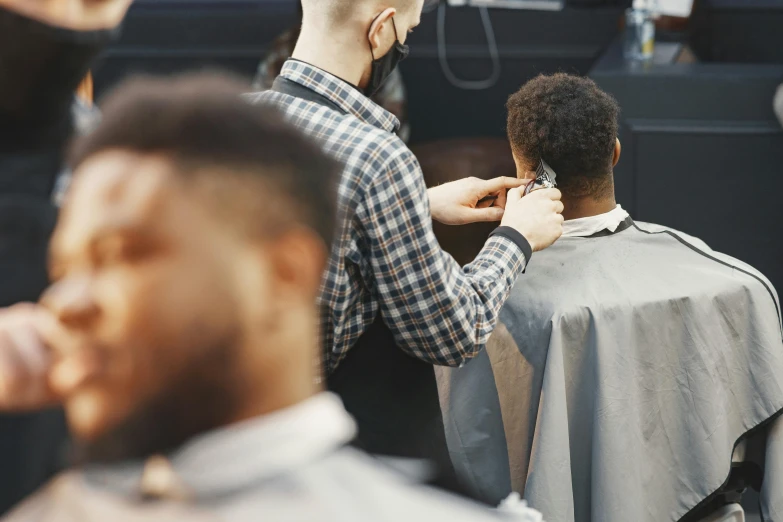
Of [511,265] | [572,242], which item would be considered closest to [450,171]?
[572,242]

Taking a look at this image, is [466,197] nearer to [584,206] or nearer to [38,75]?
[584,206]

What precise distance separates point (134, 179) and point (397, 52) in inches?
41.5

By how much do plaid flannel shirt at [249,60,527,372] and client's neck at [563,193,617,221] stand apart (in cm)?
54

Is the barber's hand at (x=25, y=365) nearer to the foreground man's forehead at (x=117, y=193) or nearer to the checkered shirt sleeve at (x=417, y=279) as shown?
the foreground man's forehead at (x=117, y=193)

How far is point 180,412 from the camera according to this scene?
23.5 inches

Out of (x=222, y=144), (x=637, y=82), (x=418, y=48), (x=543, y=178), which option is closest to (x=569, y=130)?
(x=543, y=178)

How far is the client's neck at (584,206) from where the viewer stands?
1999 millimetres

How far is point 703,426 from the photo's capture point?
75.0 inches

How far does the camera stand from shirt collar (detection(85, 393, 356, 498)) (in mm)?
612

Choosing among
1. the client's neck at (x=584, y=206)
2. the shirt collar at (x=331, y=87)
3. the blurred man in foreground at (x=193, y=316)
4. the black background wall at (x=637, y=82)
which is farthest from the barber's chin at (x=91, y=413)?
the black background wall at (x=637, y=82)

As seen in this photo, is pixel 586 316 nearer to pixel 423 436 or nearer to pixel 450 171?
pixel 423 436

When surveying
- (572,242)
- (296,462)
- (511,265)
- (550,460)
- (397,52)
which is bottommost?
(550,460)

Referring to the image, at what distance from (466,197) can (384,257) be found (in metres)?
0.50

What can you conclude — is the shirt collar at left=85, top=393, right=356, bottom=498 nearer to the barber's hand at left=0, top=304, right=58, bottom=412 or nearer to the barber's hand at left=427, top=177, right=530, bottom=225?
the barber's hand at left=0, top=304, right=58, bottom=412
